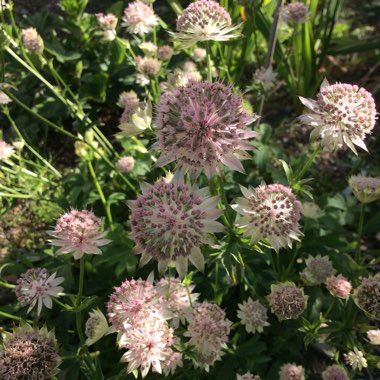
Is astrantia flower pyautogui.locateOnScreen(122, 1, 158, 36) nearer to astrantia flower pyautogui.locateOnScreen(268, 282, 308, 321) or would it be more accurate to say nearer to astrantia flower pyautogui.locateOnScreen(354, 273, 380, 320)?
astrantia flower pyautogui.locateOnScreen(268, 282, 308, 321)

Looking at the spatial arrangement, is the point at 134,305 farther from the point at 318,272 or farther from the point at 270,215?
the point at 318,272

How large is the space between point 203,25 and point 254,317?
4.44 ft

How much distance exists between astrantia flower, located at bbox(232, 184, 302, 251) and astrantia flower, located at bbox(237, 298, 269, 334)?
52cm

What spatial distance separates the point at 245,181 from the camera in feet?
8.95

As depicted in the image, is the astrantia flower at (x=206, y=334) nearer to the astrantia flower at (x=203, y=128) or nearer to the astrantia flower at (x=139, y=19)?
the astrantia flower at (x=203, y=128)

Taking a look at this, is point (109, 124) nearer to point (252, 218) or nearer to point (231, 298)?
point (231, 298)

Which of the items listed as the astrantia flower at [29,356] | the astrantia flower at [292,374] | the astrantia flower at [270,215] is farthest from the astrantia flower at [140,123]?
the astrantia flower at [292,374]

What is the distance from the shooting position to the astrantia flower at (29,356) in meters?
1.47

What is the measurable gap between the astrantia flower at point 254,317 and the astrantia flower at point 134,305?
0.57m

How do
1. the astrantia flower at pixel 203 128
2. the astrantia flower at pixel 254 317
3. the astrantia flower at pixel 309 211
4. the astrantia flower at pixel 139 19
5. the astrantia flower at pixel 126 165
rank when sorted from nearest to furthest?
the astrantia flower at pixel 203 128 → the astrantia flower at pixel 254 317 → the astrantia flower at pixel 309 211 → the astrantia flower at pixel 126 165 → the astrantia flower at pixel 139 19

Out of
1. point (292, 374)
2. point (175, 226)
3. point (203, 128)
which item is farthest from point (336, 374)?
point (203, 128)

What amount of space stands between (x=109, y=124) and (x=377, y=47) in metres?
2.55

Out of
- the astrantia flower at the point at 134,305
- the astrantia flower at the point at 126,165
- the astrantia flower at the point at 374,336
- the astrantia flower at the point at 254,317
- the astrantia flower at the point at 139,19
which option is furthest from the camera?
the astrantia flower at the point at 139,19

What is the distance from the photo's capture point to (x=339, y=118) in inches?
63.7
